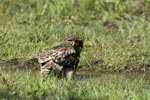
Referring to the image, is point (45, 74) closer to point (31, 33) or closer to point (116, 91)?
point (116, 91)

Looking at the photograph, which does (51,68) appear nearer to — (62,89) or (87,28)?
(62,89)

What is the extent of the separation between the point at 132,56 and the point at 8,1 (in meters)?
3.62

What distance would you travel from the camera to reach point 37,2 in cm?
1263

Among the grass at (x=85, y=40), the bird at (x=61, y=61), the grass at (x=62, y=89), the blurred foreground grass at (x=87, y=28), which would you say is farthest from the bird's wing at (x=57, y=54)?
the blurred foreground grass at (x=87, y=28)

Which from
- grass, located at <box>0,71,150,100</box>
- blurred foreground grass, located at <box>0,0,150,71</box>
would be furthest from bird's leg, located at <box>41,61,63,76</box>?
blurred foreground grass, located at <box>0,0,150,71</box>

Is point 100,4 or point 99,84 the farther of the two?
point 100,4

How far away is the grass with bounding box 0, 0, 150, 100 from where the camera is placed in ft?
23.2

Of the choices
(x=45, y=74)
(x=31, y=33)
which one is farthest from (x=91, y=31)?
(x=45, y=74)

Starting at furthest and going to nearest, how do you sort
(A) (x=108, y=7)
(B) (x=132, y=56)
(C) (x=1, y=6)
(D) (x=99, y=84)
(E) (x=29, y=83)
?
(A) (x=108, y=7)
(C) (x=1, y=6)
(B) (x=132, y=56)
(D) (x=99, y=84)
(E) (x=29, y=83)

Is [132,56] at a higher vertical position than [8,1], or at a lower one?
lower

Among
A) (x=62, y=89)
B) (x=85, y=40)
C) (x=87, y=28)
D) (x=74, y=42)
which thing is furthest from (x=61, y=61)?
(x=87, y=28)

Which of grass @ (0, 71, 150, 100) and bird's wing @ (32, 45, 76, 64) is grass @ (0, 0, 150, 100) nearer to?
grass @ (0, 71, 150, 100)

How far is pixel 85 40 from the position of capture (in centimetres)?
1056

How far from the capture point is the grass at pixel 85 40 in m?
7.08
